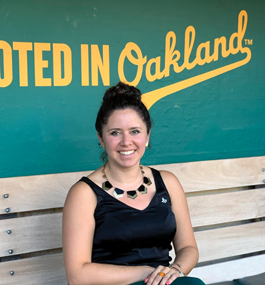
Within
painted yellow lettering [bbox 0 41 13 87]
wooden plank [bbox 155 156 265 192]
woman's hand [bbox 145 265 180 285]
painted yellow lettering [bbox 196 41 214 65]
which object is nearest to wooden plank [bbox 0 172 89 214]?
painted yellow lettering [bbox 0 41 13 87]

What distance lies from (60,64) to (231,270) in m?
1.73

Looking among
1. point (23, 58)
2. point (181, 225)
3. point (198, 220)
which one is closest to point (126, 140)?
point (181, 225)

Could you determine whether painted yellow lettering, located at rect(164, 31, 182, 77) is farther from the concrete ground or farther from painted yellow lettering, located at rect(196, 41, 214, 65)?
the concrete ground

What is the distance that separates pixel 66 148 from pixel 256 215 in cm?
140

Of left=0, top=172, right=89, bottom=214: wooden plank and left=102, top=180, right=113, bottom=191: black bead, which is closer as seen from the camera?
left=102, top=180, right=113, bottom=191: black bead

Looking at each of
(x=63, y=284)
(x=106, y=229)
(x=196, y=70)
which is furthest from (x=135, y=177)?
(x=196, y=70)

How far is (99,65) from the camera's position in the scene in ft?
7.32

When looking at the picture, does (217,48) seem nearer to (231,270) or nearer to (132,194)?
(132,194)

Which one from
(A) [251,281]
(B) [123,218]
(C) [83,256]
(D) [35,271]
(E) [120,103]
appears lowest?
(A) [251,281]

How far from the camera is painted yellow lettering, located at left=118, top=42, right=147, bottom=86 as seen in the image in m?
2.30

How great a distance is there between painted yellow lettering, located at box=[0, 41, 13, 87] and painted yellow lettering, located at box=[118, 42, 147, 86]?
0.62 m

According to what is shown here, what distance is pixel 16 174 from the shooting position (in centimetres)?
207

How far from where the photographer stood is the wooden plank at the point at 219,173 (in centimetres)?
243

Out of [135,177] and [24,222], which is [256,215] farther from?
[24,222]
